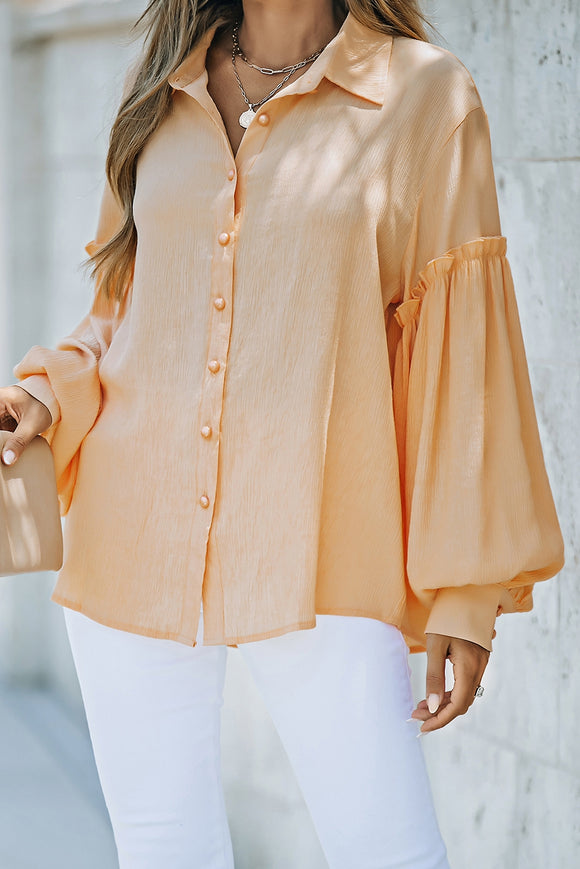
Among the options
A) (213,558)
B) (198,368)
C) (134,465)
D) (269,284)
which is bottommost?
(213,558)

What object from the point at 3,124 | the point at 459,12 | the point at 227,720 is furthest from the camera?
the point at 3,124

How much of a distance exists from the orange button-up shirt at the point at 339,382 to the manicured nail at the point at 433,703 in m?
0.09

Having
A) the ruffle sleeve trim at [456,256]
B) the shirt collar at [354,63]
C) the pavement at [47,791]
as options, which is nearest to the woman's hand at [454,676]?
the ruffle sleeve trim at [456,256]

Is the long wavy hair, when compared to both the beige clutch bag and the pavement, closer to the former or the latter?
the beige clutch bag

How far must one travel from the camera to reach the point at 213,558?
4.83 feet

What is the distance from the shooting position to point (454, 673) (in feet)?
4.59

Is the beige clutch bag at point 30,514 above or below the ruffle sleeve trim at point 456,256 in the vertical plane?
below

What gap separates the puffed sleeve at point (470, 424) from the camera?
1.38 metres

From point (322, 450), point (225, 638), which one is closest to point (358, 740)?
point (225, 638)

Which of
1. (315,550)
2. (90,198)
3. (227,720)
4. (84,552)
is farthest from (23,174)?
(315,550)

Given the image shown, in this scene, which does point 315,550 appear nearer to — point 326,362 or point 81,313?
point 326,362

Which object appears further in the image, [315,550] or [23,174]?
[23,174]

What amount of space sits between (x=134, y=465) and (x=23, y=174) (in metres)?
2.54

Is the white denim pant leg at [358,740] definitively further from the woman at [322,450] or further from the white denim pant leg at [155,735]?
the white denim pant leg at [155,735]
